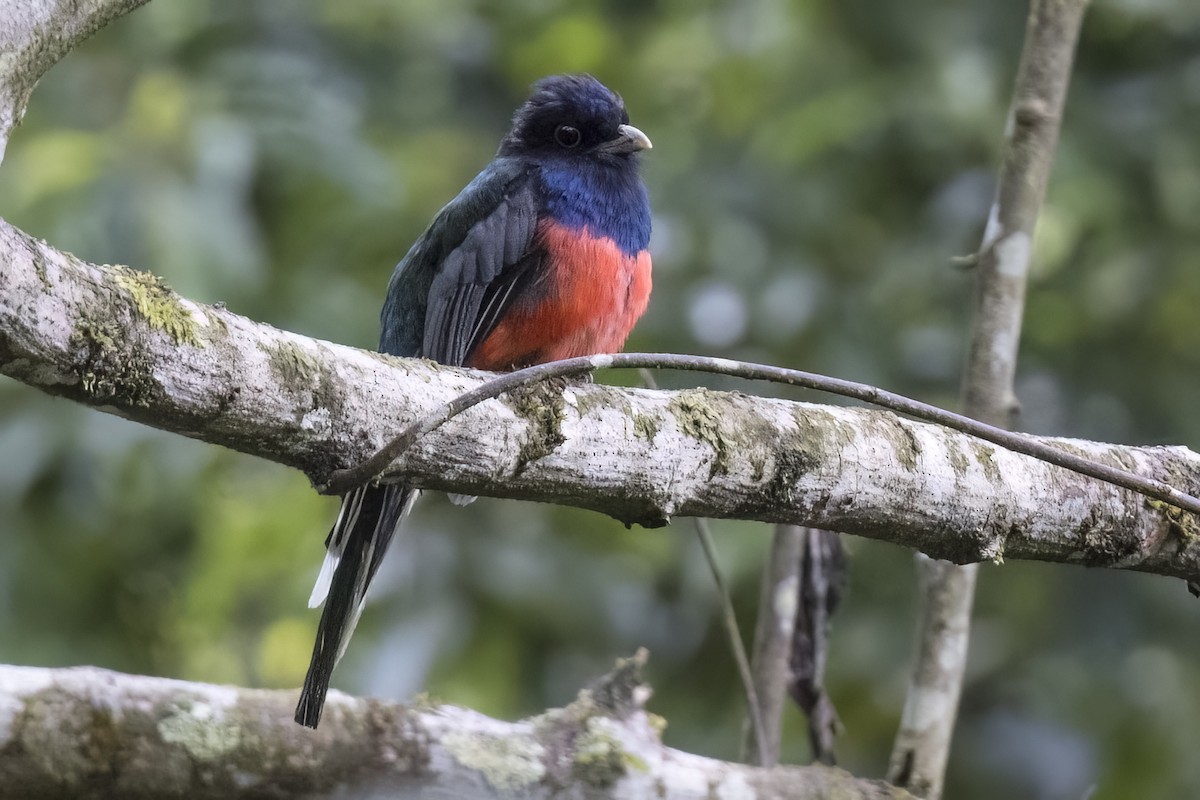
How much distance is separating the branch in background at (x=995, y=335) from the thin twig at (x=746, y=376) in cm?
102

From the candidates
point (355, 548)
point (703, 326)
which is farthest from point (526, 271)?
point (703, 326)

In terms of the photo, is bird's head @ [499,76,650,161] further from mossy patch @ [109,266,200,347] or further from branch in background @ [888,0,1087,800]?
mossy patch @ [109,266,200,347]

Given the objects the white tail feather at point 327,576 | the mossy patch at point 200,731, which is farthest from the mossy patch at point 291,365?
the white tail feather at point 327,576

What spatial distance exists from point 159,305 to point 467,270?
6.47ft

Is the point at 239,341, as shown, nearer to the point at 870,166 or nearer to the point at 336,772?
the point at 336,772

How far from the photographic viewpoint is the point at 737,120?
293 inches

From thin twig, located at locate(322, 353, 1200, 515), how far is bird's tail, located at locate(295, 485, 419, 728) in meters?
1.03

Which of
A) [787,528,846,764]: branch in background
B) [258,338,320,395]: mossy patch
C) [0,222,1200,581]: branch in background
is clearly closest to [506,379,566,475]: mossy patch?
[0,222,1200,581]: branch in background

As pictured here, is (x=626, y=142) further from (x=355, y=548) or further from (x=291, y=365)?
(x=291, y=365)

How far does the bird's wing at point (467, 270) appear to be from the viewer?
12.8 feet

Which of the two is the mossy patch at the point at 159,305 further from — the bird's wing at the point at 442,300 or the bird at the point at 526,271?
the bird at the point at 526,271

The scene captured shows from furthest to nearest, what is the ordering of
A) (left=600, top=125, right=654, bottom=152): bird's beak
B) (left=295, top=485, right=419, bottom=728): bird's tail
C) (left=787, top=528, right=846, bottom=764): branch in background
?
(left=600, top=125, right=654, bottom=152): bird's beak → (left=787, top=528, right=846, bottom=764): branch in background → (left=295, top=485, right=419, bottom=728): bird's tail

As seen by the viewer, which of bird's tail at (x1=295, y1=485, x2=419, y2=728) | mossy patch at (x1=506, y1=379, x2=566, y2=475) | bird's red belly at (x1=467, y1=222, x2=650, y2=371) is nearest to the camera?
mossy patch at (x1=506, y1=379, x2=566, y2=475)

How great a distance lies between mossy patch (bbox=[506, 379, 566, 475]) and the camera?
7.64ft
